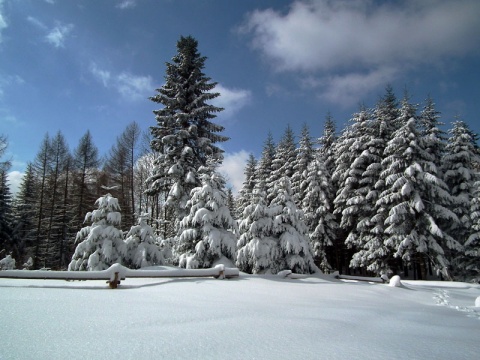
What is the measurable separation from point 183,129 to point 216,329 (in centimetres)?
1502

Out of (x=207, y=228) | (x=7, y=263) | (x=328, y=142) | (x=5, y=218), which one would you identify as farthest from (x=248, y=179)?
(x=5, y=218)

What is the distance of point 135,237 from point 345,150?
20708mm

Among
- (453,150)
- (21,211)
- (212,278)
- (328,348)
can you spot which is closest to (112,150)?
(21,211)

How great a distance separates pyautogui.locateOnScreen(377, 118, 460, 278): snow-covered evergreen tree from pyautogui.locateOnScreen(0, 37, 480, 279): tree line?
0.09 meters

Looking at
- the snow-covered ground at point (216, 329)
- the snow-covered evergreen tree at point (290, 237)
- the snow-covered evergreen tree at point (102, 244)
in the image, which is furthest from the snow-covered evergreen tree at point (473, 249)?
the snow-covered evergreen tree at point (102, 244)

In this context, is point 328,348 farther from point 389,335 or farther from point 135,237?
point 135,237

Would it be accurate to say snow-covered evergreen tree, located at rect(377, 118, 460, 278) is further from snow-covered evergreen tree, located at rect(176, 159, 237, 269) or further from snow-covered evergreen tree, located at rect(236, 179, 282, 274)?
snow-covered evergreen tree, located at rect(176, 159, 237, 269)

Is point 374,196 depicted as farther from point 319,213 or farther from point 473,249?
point 473,249

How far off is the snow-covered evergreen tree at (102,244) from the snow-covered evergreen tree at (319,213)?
54.5 feet

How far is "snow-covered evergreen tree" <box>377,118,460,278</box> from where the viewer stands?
1886 centimetres

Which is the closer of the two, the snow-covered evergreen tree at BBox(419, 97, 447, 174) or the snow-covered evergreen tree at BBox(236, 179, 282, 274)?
the snow-covered evergreen tree at BBox(236, 179, 282, 274)

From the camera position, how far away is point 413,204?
757 inches

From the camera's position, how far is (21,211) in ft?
107

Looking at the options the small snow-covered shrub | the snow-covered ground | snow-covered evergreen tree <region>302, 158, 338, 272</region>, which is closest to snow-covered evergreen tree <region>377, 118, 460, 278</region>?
snow-covered evergreen tree <region>302, 158, 338, 272</region>
